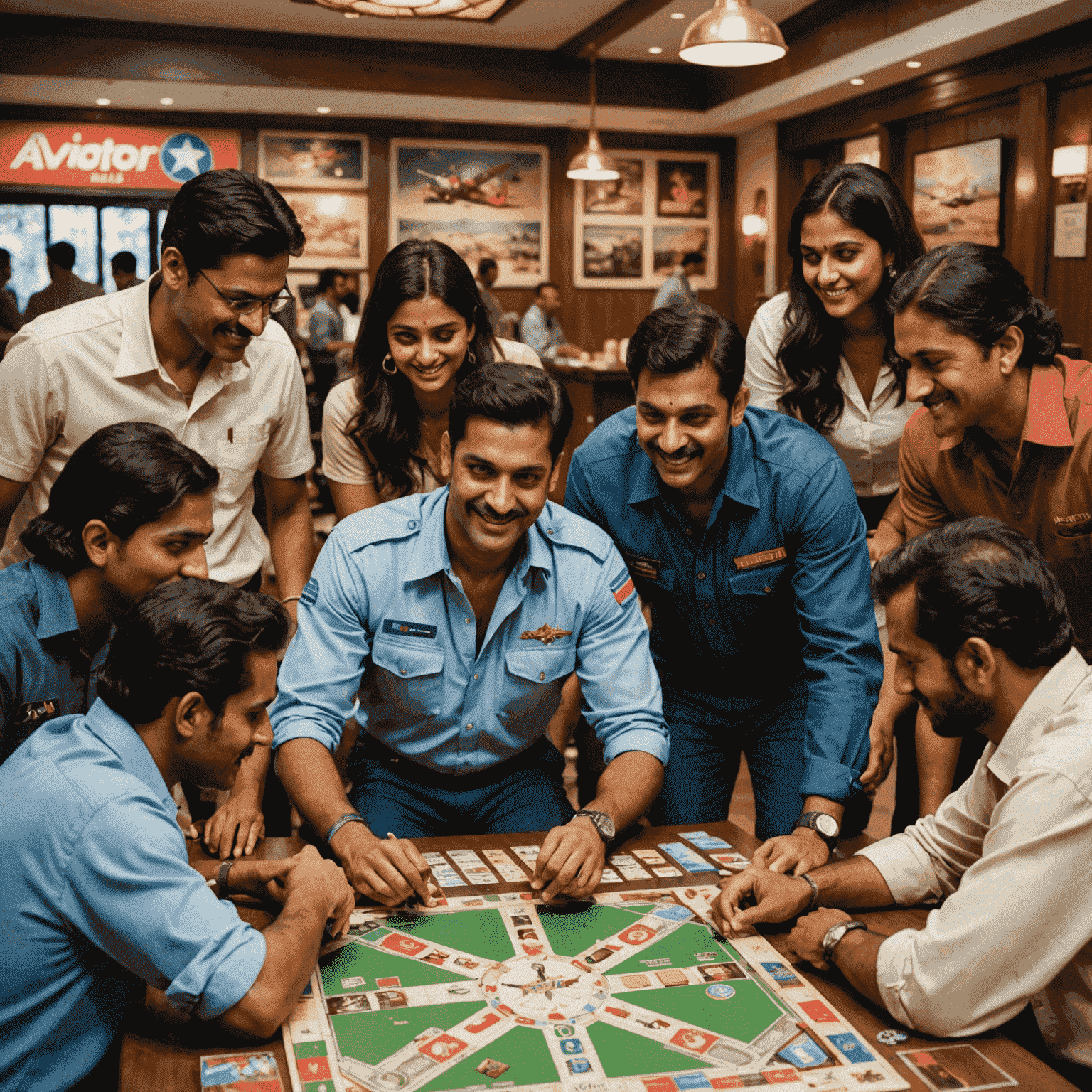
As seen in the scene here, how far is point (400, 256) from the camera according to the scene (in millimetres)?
2877

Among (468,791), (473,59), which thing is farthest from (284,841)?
(473,59)

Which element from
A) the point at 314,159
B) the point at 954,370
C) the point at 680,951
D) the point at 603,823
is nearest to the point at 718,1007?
the point at 680,951

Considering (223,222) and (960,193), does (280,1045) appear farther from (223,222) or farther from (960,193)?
(960,193)

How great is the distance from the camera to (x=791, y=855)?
6.08ft

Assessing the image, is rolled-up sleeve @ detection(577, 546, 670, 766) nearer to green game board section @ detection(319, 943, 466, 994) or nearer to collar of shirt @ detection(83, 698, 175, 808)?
green game board section @ detection(319, 943, 466, 994)

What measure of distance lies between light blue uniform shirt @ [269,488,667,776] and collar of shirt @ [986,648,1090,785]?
75 cm

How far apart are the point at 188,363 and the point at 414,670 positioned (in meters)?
0.93

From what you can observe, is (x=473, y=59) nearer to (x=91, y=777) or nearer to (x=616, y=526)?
(x=616, y=526)

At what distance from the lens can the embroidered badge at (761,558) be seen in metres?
2.52

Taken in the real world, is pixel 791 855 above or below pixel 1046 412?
below

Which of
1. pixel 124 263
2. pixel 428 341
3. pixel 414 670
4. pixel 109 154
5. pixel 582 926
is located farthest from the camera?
pixel 109 154

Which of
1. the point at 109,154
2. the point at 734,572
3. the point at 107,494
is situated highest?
the point at 109,154

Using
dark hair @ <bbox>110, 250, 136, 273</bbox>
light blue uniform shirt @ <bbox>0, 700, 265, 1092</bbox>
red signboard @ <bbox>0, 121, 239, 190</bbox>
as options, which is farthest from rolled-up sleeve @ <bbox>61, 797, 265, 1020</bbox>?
red signboard @ <bbox>0, 121, 239, 190</bbox>

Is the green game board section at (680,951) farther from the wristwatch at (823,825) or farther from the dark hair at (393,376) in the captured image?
the dark hair at (393,376)
